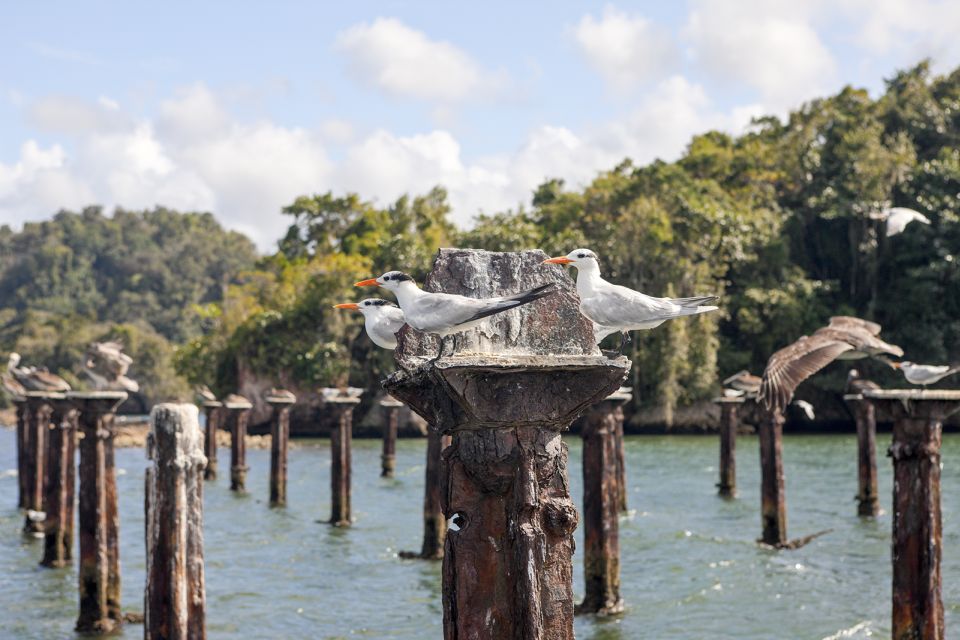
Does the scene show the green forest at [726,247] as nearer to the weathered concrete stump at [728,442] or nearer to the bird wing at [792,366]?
the weathered concrete stump at [728,442]

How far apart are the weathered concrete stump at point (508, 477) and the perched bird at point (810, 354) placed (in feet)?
15.0

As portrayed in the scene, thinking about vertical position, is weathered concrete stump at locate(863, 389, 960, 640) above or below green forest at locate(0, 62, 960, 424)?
below

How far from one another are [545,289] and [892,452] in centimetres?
496

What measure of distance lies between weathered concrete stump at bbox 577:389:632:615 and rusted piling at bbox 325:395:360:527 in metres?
9.10

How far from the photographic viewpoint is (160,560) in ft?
32.0

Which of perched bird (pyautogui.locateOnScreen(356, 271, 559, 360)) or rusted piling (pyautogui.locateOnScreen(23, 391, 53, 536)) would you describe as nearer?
perched bird (pyautogui.locateOnScreen(356, 271, 559, 360))

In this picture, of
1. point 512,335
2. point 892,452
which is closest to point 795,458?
point 892,452

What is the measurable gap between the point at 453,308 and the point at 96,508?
29.9 ft

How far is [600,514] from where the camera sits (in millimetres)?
13875

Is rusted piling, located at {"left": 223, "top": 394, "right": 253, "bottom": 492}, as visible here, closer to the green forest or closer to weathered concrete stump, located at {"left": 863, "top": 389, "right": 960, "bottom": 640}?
the green forest

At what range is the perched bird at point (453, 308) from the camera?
4941mm

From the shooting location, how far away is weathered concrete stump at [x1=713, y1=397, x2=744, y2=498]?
84.7 feet

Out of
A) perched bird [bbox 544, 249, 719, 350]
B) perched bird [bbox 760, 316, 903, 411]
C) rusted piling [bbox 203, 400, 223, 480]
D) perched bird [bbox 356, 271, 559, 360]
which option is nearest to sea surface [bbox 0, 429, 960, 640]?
rusted piling [bbox 203, 400, 223, 480]

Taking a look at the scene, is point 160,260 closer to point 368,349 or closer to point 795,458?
point 368,349
